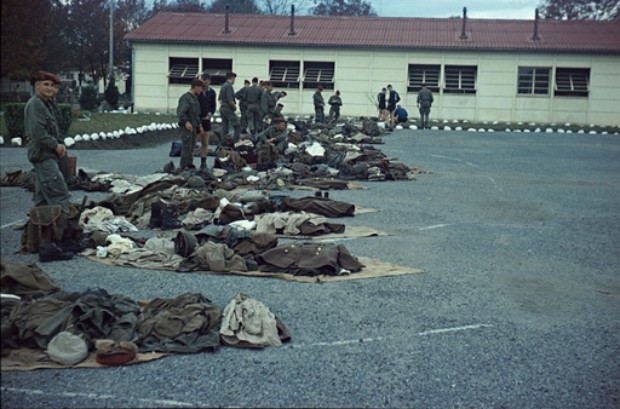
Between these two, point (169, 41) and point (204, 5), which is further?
point (204, 5)

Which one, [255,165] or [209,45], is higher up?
[209,45]

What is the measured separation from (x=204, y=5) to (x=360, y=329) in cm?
8264

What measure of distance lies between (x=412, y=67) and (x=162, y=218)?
35154mm

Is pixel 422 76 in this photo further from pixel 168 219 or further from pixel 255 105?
pixel 168 219

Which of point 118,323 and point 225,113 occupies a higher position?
point 225,113

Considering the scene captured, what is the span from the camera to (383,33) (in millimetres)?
45188

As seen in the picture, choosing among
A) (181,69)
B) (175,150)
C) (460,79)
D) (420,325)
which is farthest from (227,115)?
(460,79)

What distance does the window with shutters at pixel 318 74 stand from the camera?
144 ft

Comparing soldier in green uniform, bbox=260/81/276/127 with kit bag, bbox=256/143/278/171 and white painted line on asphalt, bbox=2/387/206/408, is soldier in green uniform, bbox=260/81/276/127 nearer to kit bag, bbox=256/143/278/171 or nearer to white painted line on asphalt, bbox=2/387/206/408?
kit bag, bbox=256/143/278/171

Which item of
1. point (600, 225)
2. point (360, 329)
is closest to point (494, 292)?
point (360, 329)

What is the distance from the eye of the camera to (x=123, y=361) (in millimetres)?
5328

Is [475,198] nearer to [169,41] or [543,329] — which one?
[543,329]

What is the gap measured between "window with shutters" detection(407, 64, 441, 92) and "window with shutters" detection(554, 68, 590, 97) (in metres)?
6.59

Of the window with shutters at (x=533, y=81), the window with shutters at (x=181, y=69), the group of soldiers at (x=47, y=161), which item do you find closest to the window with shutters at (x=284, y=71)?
the window with shutters at (x=181, y=69)
